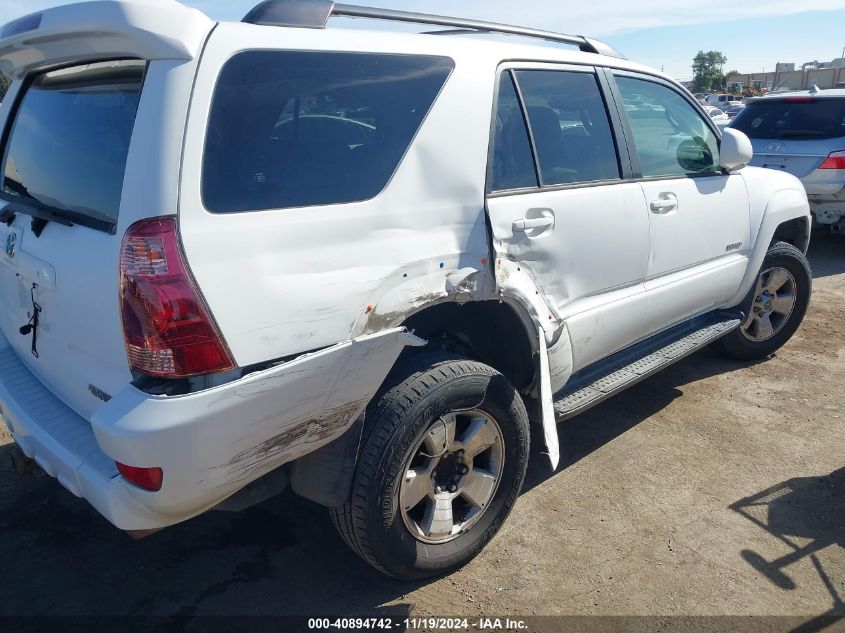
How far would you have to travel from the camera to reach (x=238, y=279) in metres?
2.00

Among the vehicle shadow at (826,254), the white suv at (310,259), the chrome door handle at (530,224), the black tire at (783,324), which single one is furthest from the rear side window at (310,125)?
the vehicle shadow at (826,254)

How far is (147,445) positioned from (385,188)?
111 cm

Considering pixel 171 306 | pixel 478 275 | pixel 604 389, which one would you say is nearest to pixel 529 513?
pixel 604 389

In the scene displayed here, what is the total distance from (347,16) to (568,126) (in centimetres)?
125

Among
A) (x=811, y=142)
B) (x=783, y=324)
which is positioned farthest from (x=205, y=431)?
(x=811, y=142)

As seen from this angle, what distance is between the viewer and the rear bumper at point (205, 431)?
1947 millimetres

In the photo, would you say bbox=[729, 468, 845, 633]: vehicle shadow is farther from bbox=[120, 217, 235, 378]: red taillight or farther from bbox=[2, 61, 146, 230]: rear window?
bbox=[2, 61, 146, 230]: rear window

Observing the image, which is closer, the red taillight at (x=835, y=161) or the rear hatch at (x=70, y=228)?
the rear hatch at (x=70, y=228)

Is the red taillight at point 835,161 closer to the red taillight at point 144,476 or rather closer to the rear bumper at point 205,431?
the rear bumper at point 205,431

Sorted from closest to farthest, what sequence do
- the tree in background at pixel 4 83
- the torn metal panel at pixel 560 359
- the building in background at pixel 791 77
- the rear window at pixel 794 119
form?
the torn metal panel at pixel 560 359, the tree in background at pixel 4 83, the rear window at pixel 794 119, the building in background at pixel 791 77

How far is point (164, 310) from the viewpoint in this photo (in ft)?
6.37

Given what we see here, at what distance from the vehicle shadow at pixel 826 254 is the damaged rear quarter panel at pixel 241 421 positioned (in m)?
6.70

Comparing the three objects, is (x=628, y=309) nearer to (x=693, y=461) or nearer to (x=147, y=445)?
(x=693, y=461)

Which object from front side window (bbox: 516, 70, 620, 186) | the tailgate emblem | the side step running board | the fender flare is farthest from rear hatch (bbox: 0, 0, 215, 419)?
the fender flare
